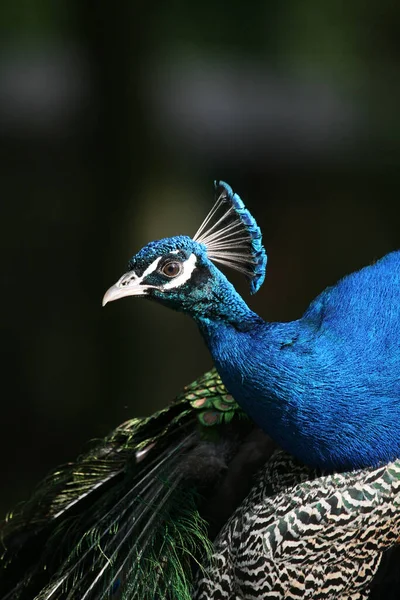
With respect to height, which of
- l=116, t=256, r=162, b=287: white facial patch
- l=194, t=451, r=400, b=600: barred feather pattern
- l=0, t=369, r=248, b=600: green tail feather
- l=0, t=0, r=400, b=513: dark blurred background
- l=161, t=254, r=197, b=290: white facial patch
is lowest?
l=194, t=451, r=400, b=600: barred feather pattern

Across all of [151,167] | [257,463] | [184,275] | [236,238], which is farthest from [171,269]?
[151,167]

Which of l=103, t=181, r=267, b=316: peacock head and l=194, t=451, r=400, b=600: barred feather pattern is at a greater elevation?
l=103, t=181, r=267, b=316: peacock head

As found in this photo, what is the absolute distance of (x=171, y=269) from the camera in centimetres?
134

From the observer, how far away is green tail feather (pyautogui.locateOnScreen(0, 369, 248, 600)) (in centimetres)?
149

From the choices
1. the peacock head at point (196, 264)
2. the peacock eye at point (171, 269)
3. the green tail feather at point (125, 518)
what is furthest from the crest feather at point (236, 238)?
the green tail feather at point (125, 518)

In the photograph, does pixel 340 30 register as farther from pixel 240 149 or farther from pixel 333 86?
pixel 240 149

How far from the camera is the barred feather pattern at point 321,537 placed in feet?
4.43

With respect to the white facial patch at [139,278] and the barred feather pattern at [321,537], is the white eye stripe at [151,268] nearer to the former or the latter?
the white facial patch at [139,278]

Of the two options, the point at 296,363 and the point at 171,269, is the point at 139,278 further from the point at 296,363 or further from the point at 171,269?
the point at 296,363

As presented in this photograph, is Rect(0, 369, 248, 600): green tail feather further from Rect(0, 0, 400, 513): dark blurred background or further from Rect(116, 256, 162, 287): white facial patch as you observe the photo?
Rect(0, 0, 400, 513): dark blurred background

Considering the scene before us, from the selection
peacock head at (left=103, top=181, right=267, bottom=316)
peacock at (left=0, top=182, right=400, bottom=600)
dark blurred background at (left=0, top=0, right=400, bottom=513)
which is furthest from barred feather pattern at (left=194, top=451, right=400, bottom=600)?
dark blurred background at (left=0, top=0, right=400, bottom=513)

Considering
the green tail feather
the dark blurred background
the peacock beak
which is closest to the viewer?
the peacock beak

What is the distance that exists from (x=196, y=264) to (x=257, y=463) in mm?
413

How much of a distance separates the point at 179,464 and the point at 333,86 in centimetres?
242
